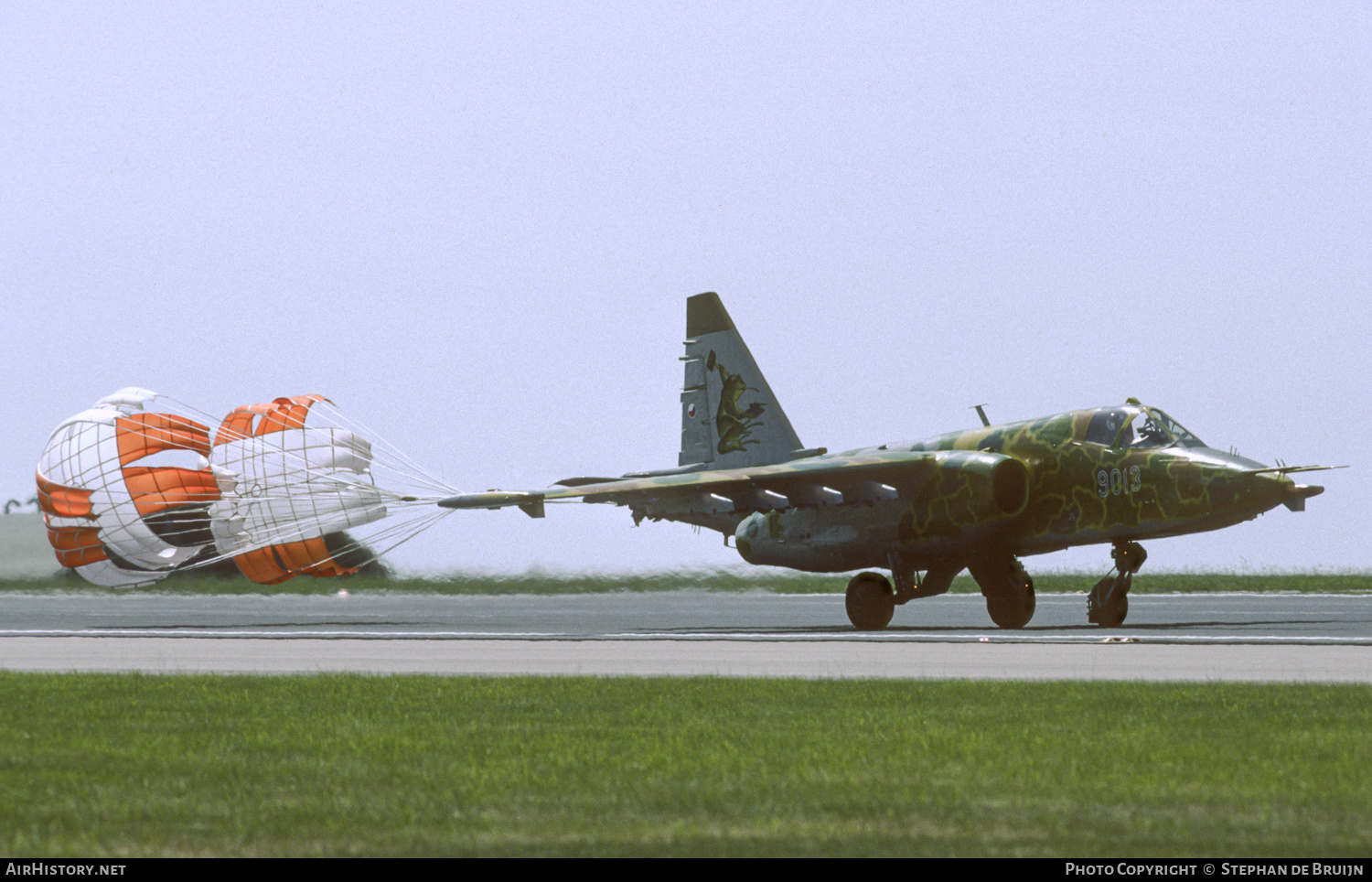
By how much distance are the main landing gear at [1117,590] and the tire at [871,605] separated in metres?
3.61

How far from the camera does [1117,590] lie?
24.0 meters

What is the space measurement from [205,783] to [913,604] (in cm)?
3021

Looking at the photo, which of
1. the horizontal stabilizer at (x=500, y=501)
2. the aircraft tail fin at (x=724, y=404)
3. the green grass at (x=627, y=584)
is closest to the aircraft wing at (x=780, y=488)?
the horizontal stabilizer at (x=500, y=501)

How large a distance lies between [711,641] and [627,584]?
16.1 meters

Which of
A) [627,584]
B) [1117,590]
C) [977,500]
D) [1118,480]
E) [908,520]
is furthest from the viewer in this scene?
[627,584]

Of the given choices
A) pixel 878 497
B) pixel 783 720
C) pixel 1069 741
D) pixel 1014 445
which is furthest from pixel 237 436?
pixel 1069 741

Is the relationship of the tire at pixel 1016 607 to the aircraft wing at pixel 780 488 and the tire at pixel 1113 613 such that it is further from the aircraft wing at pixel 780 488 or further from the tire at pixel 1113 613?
the aircraft wing at pixel 780 488

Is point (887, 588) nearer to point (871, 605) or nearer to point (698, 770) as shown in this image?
point (871, 605)

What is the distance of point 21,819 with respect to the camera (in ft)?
25.2

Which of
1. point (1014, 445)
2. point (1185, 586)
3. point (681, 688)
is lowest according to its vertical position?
point (1185, 586)

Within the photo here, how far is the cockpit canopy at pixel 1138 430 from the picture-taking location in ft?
78.4

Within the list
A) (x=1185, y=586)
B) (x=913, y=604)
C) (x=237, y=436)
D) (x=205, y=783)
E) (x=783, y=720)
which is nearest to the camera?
(x=205, y=783)

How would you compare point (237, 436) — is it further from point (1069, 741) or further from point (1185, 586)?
point (1185, 586)

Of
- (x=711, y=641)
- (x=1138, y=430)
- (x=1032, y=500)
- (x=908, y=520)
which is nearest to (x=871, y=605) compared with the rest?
(x=908, y=520)
